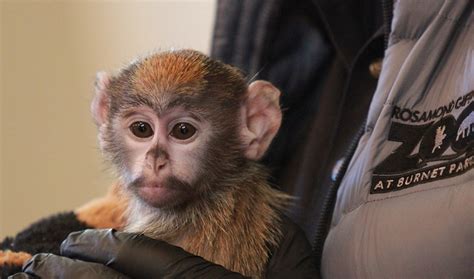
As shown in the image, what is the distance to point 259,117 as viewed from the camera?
3.44 ft

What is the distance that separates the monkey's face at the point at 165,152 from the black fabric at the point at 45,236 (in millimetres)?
219

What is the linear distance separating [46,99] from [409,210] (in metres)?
1.87

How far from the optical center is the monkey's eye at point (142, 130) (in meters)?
0.96

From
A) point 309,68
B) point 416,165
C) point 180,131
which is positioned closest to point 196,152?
point 180,131

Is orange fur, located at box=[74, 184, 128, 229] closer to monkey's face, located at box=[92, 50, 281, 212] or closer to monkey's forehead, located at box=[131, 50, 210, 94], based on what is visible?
monkey's face, located at box=[92, 50, 281, 212]

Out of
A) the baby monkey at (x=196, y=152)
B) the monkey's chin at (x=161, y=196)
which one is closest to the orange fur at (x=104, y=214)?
the baby monkey at (x=196, y=152)

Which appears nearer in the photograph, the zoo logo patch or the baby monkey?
the zoo logo patch

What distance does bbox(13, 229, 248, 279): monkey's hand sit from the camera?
842 mm

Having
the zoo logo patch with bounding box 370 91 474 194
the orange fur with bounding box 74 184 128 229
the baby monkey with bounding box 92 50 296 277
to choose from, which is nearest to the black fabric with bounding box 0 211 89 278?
the orange fur with bounding box 74 184 128 229

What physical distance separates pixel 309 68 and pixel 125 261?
60 centimetres

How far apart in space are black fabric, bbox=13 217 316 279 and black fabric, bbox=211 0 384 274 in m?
0.21

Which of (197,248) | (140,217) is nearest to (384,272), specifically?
(197,248)

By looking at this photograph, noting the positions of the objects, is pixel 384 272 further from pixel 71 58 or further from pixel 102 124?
pixel 71 58

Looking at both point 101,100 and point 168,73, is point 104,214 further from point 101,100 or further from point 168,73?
point 168,73
